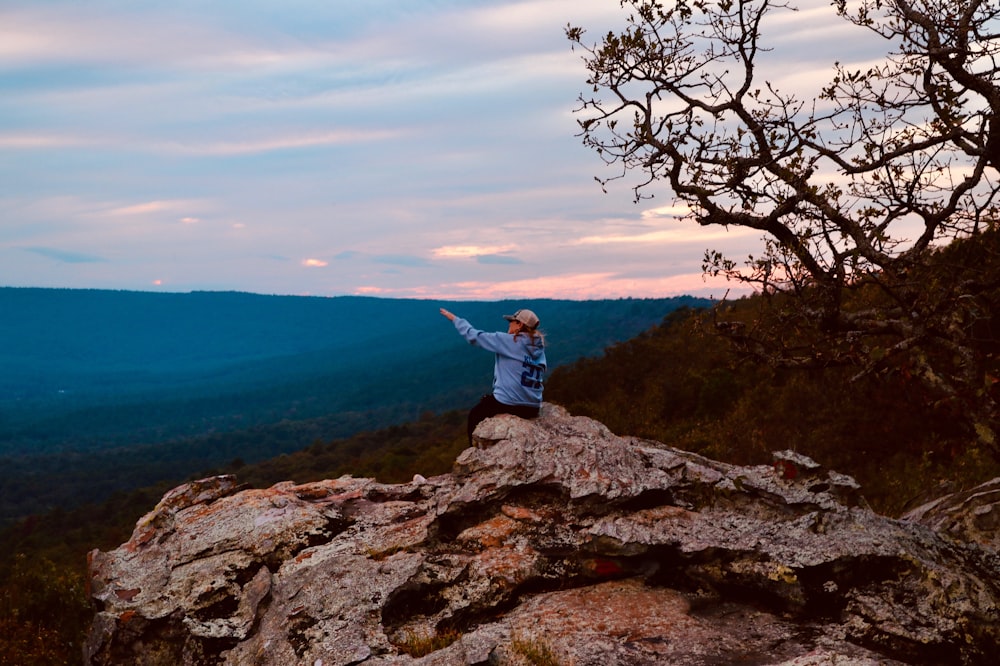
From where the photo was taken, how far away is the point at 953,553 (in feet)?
34.4

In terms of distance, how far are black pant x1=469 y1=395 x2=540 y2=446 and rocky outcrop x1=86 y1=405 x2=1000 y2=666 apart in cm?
41

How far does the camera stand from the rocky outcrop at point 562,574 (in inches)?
358

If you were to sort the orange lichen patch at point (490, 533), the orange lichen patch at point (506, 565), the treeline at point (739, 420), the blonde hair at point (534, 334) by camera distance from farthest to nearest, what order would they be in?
the treeline at point (739, 420) → the blonde hair at point (534, 334) → the orange lichen patch at point (490, 533) → the orange lichen patch at point (506, 565)

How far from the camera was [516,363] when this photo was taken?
13359 mm

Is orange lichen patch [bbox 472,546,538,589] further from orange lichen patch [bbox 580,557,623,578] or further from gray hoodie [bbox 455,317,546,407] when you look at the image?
gray hoodie [bbox 455,317,546,407]

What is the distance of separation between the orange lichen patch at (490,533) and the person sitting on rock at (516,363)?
6.73ft

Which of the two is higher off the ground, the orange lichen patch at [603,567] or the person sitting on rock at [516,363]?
the person sitting on rock at [516,363]

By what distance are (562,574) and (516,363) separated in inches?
153

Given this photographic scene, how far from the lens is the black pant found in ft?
44.6

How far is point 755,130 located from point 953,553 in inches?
244

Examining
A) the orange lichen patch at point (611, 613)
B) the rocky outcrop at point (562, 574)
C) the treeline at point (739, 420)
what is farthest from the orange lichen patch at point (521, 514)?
the treeline at point (739, 420)

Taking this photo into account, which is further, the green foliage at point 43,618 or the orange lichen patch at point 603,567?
the green foliage at point 43,618

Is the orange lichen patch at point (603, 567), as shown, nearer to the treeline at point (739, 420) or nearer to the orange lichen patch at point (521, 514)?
the orange lichen patch at point (521, 514)

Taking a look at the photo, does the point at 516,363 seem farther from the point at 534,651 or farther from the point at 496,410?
the point at 534,651
